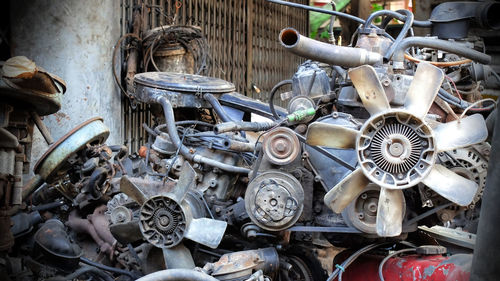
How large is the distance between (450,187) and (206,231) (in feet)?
5.41

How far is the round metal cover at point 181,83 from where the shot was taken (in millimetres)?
4902

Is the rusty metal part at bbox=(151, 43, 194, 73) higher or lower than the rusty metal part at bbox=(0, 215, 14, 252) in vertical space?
higher

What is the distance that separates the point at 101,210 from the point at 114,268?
2.20ft

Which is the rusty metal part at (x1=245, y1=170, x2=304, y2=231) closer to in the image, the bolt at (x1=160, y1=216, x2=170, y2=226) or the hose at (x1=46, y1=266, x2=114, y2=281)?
the bolt at (x1=160, y1=216, x2=170, y2=226)

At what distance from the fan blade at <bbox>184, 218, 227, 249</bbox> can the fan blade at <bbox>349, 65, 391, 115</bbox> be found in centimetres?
133

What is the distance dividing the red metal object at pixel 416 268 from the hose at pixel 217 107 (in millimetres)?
1625

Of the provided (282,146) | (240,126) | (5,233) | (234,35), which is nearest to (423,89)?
(282,146)

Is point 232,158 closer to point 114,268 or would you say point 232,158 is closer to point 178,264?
point 178,264

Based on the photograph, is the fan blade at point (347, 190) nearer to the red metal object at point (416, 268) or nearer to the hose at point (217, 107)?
the red metal object at point (416, 268)

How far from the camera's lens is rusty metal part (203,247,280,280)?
3.77 metres

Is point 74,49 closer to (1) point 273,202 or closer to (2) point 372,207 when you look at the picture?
(1) point 273,202

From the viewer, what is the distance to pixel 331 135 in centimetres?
346

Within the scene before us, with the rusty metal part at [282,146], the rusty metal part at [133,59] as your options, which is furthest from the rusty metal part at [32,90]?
the rusty metal part at [133,59]

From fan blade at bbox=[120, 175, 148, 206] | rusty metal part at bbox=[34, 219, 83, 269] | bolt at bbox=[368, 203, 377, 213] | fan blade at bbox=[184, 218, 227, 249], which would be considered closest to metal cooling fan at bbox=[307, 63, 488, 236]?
bolt at bbox=[368, 203, 377, 213]
